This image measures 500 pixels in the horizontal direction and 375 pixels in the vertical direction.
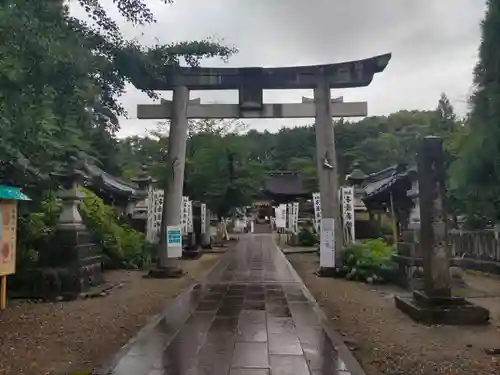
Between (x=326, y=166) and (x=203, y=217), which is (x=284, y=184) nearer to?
(x=203, y=217)

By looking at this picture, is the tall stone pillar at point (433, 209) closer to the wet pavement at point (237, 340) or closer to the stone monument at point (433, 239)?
the stone monument at point (433, 239)

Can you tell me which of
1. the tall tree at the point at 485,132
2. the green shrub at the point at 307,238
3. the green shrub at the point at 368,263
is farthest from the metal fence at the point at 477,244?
the green shrub at the point at 307,238

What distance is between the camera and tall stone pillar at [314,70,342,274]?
529 inches

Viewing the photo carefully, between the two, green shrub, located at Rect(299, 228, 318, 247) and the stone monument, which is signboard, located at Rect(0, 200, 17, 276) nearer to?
the stone monument

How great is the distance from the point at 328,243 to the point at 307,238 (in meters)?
16.2

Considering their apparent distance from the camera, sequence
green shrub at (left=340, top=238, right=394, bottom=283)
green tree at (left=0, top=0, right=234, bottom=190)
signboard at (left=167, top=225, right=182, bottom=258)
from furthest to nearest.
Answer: signboard at (left=167, top=225, right=182, bottom=258)
green shrub at (left=340, top=238, right=394, bottom=283)
green tree at (left=0, top=0, right=234, bottom=190)

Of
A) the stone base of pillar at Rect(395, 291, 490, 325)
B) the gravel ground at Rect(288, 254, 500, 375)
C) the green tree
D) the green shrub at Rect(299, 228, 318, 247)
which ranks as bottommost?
the gravel ground at Rect(288, 254, 500, 375)

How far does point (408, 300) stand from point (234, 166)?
17.8 meters

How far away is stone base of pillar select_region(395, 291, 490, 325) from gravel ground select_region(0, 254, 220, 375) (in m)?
4.08

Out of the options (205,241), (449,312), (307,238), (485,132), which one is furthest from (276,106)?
(307,238)

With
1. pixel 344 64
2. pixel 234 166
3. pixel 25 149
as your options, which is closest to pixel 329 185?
pixel 344 64

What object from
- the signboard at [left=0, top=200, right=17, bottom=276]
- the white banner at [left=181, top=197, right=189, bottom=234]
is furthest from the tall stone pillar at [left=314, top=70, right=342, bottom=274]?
the white banner at [left=181, top=197, right=189, bottom=234]

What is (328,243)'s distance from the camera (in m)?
13.3

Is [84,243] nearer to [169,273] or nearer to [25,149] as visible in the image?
[169,273]
